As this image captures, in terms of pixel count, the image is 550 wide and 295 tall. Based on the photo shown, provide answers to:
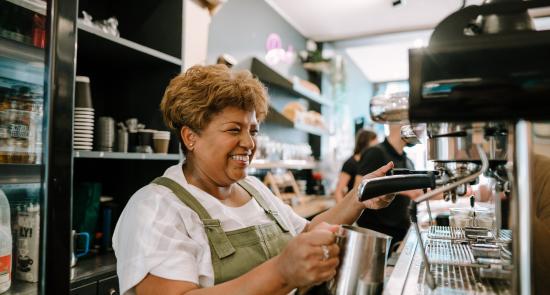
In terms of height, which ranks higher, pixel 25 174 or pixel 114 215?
pixel 25 174

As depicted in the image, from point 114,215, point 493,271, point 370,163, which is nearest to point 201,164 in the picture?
point 493,271

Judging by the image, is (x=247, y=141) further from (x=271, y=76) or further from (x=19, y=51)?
(x=271, y=76)

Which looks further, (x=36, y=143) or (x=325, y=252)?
(x=36, y=143)

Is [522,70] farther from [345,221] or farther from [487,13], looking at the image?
[345,221]

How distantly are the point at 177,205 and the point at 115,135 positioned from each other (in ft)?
3.34

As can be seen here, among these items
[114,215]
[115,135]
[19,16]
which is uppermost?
[19,16]

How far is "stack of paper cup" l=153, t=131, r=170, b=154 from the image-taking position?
2.08 m

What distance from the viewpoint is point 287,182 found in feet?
13.6

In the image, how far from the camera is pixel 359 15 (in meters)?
4.53

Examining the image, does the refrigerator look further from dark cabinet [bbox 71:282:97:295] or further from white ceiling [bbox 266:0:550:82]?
white ceiling [bbox 266:0:550:82]

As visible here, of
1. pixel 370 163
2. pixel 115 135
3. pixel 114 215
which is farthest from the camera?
pixel 370 163

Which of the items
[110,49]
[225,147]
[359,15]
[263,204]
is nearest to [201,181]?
[225,147]

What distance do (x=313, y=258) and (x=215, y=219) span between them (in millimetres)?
465

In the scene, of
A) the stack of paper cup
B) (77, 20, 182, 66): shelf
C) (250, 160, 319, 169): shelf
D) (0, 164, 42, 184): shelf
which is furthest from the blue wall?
(0, 164, 42, 184): shelf
